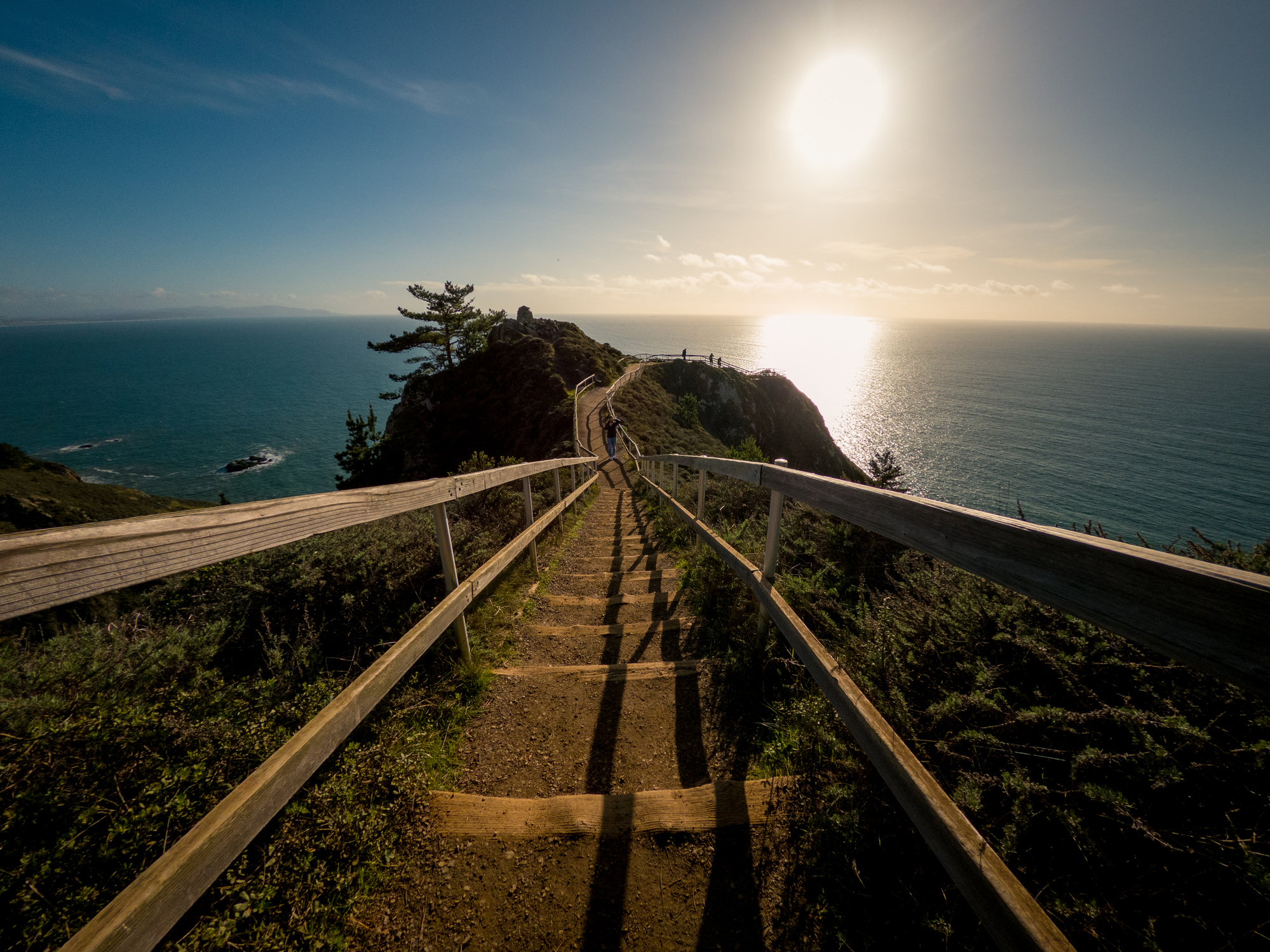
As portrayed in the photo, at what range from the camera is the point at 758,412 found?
3891 cm

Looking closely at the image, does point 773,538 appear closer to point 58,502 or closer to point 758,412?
point 58,502

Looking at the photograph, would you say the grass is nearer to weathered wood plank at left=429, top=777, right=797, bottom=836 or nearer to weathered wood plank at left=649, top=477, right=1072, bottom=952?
weathered wood plank at left=429, top=777, right=797, bottom=836

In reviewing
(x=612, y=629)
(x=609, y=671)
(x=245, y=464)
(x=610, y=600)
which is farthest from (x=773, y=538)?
(x=245, y=464)

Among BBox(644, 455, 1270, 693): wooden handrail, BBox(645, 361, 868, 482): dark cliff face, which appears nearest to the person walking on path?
BBox(644, 455, 1270, 693): wooden handrail

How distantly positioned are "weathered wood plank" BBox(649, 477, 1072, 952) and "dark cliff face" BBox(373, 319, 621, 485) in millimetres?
20141

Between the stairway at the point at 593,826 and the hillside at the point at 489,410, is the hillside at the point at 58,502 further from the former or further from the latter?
the hillside at the point at 489,410

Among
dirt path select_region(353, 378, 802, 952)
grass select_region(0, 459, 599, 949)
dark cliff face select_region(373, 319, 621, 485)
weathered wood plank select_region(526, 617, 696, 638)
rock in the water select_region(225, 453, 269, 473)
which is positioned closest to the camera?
grass select_region(0, 459, 599, 949)

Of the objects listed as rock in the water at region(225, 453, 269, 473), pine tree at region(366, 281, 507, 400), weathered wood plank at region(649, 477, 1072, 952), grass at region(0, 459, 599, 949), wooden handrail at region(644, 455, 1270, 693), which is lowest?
rock in the water at region(225, 453, 269, 473)

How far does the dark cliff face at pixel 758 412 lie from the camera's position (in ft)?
120

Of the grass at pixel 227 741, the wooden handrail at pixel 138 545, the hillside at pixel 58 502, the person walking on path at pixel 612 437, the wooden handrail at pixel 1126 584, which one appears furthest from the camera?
the person walking on path at pixel 612 437

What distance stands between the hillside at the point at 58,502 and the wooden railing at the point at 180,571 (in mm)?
9168

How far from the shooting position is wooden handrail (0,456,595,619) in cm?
104

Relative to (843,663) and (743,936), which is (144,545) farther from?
(843,663)

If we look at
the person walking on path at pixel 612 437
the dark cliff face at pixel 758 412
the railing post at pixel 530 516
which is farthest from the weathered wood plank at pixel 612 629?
the dark cliff face at pixel 758 412
